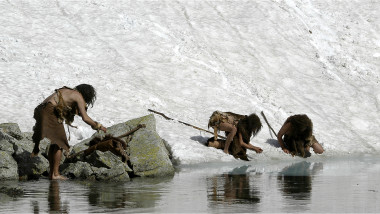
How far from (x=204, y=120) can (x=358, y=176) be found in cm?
631

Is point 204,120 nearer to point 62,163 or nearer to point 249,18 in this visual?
point 62,163

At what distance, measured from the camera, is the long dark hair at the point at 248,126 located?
16734 mm

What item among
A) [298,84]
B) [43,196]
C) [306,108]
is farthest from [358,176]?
[298,84]

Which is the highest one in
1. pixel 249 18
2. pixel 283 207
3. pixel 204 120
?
pixel 249 18

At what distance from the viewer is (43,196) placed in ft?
33.3

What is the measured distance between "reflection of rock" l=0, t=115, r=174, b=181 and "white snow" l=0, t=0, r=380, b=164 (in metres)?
1.69

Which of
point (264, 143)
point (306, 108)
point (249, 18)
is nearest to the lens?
point (264, 143)

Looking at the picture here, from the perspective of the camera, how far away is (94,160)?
1303cm

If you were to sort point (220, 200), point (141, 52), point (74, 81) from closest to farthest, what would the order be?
point (220, 200) → point (74, 81) → point (141, 52)

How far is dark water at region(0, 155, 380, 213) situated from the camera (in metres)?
8.80

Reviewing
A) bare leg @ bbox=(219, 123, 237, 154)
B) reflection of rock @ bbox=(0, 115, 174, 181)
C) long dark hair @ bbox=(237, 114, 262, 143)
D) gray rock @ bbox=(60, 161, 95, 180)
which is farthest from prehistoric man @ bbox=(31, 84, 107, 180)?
long dark hair @ bbox=(237, 114, 262, 143)

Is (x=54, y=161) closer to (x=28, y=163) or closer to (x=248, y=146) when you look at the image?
(x=28, y=163)

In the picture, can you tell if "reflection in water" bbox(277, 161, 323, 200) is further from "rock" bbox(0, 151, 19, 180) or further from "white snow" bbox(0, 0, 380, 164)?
"rock" bbox(0, 151, 19, 180)

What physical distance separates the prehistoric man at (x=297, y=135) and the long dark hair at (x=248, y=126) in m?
1.12
